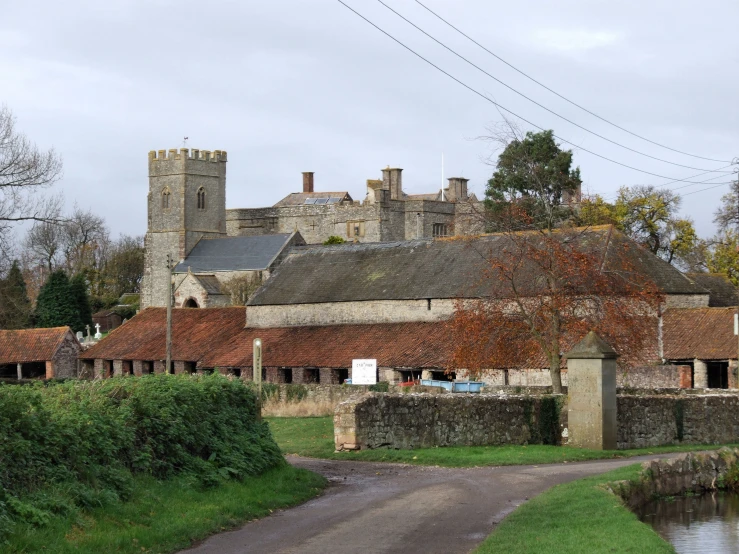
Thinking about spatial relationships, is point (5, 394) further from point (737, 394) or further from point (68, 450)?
point (737, 394)

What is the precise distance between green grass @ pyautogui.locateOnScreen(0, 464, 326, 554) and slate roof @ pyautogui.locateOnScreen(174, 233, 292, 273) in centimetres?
7704

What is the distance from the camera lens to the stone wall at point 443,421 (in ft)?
87.0

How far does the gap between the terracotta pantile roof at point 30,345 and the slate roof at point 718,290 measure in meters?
36.5

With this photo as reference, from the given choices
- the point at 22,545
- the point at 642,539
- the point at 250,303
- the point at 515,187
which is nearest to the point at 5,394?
the point at 22,545

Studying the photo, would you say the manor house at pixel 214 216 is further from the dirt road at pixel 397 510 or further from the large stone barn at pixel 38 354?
the dirt road at pixel 397 510

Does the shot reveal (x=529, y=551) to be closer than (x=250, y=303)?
Yes

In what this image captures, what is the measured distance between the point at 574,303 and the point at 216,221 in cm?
8203

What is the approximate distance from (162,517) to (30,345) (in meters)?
55.1

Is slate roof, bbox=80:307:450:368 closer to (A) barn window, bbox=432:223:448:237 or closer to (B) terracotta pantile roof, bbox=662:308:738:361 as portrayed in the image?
(B) terracotta pantile roof, bbox=662:308:738:361

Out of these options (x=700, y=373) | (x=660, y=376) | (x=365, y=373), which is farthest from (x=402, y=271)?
(x=660, y=376)

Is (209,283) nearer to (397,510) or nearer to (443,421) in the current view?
(443,421)

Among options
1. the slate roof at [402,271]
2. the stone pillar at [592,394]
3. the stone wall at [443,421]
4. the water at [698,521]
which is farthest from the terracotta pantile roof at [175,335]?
the water at [698,521]

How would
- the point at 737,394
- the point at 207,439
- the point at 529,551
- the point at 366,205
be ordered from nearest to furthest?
the point at 529,551 → the point at 207,439 → the point at 737,394 → the point at 366,205

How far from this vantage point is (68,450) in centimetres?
1494
